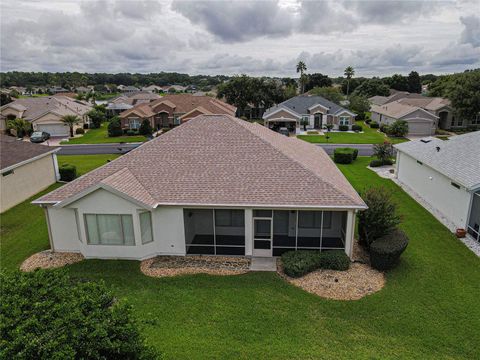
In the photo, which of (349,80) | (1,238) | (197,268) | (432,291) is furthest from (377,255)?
(349,80)

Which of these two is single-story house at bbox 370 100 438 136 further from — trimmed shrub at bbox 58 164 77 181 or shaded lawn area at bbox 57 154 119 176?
trimmed shrub at bbox 58 164 77 181

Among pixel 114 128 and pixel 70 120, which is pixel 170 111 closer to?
pixel 114 128

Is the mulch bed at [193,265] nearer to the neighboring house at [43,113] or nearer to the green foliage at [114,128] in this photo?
the green foliage at [114,128]

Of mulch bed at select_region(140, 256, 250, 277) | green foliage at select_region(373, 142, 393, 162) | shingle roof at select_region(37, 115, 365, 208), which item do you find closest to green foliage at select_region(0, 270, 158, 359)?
mulch bed at select_region(140, 256, 250, 277)

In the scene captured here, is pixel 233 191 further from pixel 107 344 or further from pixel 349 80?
pixel 349 80

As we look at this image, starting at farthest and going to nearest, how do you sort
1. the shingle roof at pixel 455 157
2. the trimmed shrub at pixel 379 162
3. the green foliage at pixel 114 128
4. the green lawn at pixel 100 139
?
the green foliage at pixel 114 128, the green lawn at pixel 100 139, the trimmed shrub at pixel 379 162, the shingle roof at pixel 455 157

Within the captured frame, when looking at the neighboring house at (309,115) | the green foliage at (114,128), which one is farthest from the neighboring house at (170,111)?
the neighboring house at (309,115)
